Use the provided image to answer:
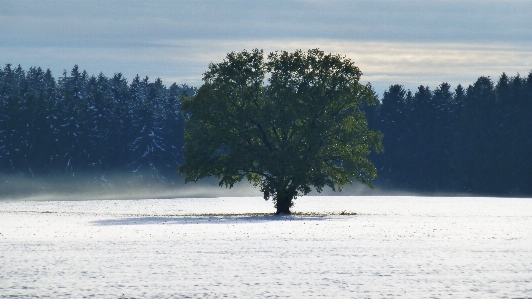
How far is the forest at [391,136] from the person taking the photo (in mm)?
135500

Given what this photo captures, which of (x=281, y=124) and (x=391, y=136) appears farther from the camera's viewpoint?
(x=391, y=136)

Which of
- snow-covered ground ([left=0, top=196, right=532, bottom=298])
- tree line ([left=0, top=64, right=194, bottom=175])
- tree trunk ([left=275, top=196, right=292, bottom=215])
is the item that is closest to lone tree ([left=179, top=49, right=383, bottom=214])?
tree trunk ([left=275, top=196, right=292, bottom=215])

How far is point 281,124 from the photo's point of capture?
63.2 m

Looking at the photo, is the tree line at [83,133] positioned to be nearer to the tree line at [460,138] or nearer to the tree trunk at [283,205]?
the tree line at [460,138]

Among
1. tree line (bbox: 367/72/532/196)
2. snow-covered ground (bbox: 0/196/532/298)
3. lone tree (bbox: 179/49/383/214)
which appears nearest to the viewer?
snow-covered ground (bbox: 0/196/532/298)

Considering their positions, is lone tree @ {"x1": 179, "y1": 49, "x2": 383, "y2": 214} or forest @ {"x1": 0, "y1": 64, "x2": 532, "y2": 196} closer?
lone tree @ {"x1": 179, "y1": 49, "x2": 383, "y2": 214}

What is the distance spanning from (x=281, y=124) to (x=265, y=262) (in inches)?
1396

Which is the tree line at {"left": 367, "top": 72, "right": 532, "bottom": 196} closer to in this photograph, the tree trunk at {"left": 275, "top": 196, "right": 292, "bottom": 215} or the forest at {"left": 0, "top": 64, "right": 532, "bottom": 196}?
the forest at {"left": 0, "top": 64, "right": 532, "bottom": 196}

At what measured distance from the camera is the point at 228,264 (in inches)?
1087

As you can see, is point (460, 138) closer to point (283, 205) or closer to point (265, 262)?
point (283, 205)

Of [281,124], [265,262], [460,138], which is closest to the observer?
[265,262]

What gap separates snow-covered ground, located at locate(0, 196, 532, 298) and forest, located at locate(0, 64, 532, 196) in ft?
301

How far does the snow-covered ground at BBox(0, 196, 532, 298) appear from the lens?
21.6m

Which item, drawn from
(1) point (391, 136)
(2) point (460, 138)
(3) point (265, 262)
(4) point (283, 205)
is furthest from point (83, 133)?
(3) point (265, 262)
